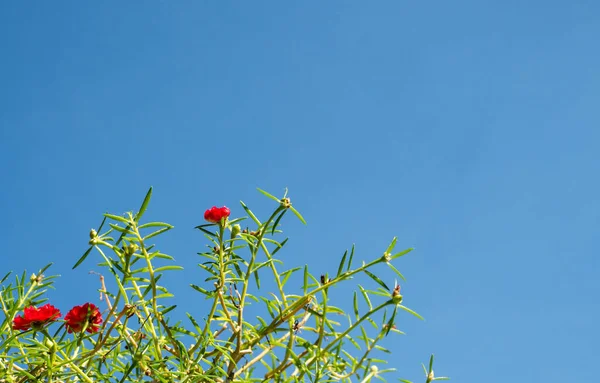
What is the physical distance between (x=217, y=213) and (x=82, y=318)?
1.97 ft

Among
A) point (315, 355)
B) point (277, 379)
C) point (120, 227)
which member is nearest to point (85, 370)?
point (120, 227)

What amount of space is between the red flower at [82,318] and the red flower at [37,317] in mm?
50

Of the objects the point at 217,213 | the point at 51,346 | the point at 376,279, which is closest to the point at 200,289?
the point at 217,213

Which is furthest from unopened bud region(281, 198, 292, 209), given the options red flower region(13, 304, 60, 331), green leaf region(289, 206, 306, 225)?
red flower region(13, 304, 60, 331)

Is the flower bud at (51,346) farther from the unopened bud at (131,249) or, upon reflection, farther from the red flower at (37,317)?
the unopened bud at (131,249)

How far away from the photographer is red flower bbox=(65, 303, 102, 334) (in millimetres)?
2150

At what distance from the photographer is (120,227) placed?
210 centimetres

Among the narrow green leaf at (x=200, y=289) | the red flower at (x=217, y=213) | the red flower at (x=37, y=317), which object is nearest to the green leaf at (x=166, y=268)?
the narrow green leaf at (x=200, y=289)

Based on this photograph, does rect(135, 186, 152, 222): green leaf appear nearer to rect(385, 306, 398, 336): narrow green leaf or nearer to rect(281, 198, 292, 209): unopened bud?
rect(281, 198, 292, 209): unopened bud

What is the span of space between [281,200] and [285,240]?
0.64ft

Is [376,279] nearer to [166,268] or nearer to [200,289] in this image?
[200,289]

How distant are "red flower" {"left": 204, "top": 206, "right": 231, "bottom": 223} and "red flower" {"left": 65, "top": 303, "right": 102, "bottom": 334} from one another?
20.5 inches

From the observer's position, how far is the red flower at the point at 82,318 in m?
2.15

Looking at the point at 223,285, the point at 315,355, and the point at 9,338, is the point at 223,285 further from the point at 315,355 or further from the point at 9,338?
the point at 9,338
